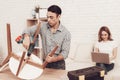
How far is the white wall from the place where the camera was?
4.00 metres

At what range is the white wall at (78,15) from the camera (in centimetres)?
400

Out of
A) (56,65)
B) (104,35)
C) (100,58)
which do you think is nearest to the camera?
(56,65)

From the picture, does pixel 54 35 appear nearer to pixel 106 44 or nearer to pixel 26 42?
pixel 26 42

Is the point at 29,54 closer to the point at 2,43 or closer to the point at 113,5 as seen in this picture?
the point at 113,5

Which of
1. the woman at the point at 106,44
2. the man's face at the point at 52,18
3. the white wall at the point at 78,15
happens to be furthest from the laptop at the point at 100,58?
the man's face at the point at 52,18

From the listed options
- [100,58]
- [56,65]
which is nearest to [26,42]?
[56,65]

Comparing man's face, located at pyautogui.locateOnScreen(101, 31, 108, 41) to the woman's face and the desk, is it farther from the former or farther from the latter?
the desk

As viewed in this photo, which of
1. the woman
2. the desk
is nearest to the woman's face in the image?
the woman

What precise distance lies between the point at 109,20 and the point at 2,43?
228 centimetres

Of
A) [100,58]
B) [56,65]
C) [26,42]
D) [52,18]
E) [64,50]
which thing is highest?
[52,18]

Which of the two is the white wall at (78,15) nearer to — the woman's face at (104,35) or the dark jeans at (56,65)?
the woman's face at (104,35)

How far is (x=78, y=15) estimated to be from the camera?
4.23 m

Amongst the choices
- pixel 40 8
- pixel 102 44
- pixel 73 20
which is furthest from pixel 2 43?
pixel 102 44

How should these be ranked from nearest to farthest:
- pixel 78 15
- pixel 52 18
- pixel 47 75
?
1. pixel 47 75
2. pixel 52 18
3. pixel 78 15
